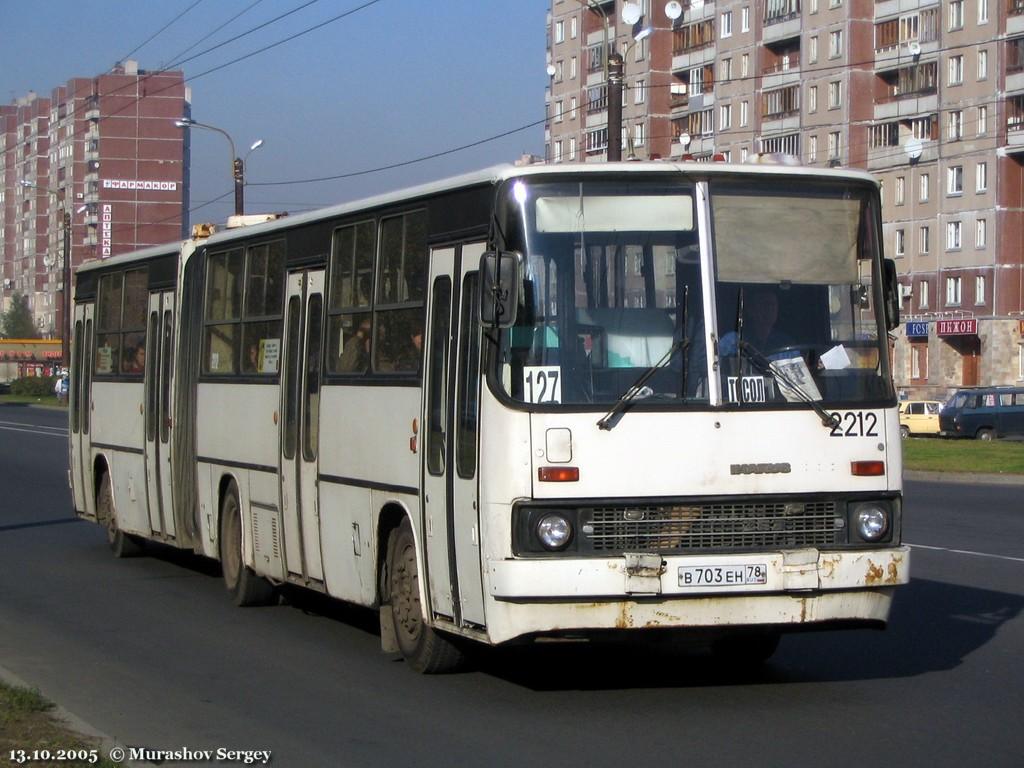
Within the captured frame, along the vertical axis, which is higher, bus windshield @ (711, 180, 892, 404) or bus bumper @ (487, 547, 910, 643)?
bus windshield @ (711, 180, 892, 404)

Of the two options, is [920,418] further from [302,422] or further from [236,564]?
[302,422]

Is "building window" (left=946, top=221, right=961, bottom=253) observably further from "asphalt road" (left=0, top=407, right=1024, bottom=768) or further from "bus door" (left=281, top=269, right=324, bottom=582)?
"bus door" (left=281, top=269, right=324, bottom=582)

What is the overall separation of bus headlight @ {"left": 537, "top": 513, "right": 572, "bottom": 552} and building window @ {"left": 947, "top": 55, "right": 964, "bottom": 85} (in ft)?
215

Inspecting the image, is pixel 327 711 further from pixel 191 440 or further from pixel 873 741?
pixel 191 440

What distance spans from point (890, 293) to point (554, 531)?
2.34 metres

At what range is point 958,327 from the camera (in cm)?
7044

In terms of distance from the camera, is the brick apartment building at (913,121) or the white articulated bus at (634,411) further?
the brick apartment building at (913,121)

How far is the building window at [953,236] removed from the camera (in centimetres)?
7038

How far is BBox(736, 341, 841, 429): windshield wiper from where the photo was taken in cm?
854

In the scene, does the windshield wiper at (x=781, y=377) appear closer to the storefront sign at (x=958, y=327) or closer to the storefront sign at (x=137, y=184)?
the storefront sign at (x=958, y=327)

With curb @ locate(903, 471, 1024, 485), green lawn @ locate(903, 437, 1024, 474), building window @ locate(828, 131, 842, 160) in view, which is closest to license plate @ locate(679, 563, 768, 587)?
green lawn @ locate(903, 437, 1024, 474)

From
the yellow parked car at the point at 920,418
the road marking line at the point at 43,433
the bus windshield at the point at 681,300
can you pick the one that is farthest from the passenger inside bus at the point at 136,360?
the yellow parked car at the point at 920,418

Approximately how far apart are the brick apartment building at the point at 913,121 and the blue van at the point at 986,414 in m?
17.7

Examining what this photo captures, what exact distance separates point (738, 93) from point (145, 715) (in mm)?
76836
